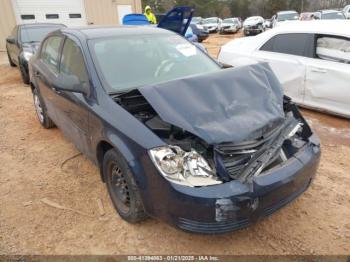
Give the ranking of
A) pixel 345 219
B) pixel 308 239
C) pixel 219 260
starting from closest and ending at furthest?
pixel 219 260, pixel 308 239, pixel 345 219

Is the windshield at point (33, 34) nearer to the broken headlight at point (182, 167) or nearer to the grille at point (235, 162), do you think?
the broken headlight at point (182, 167)

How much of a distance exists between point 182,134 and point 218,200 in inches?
25.2

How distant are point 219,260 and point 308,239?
2.60 ft

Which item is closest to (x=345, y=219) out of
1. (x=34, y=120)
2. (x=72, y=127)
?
(x=72, y=127)

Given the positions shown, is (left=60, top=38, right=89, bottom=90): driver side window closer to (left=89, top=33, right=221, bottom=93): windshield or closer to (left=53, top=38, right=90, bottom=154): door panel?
(left=53, top=38, right=90, bottom=154): door panel

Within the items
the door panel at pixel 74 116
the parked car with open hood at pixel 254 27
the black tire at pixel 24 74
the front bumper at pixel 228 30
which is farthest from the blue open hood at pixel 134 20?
the front bumper at pixel 228 30

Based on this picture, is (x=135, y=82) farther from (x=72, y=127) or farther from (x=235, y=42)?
(x=235, y=42)

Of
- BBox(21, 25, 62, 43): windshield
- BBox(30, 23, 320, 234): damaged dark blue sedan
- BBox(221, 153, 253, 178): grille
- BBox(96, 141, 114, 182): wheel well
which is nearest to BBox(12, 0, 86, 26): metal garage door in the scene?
BBox(21, 25, 62, 43): windshield

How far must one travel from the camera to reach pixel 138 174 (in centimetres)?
231

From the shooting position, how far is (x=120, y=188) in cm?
277

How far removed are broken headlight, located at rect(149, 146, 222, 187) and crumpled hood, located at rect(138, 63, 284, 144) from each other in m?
0.18

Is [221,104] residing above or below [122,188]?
above

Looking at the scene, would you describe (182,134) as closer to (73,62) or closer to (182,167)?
(182,167)

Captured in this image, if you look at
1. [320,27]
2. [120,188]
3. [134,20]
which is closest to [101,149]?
[120,188]
